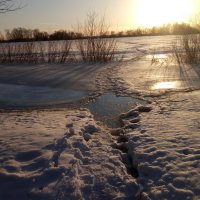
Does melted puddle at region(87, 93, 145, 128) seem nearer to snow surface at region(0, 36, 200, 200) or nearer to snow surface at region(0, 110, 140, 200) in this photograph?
snow surface at region(0, 36, 200, 200)

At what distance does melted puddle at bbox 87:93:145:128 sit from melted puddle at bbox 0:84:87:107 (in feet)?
1.84

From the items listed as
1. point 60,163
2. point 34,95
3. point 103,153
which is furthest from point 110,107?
point 60,163

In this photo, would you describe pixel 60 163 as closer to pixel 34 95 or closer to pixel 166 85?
pixel 34 95

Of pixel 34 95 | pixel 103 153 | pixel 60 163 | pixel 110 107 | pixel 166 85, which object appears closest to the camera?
pixel 60 163

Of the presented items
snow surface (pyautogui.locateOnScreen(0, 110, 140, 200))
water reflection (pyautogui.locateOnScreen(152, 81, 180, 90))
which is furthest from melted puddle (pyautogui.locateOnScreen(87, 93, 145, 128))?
water reflection (pyautogui.locateOnScreen(152, 81, 180, 90))

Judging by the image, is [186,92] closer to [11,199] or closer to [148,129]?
[148,129]

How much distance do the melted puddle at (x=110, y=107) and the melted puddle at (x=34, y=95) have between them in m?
0.56

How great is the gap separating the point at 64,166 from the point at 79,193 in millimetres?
457

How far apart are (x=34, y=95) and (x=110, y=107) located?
72.7 inches

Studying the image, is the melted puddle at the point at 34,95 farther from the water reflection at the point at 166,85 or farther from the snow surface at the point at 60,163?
the water reflection at the point at 166,85

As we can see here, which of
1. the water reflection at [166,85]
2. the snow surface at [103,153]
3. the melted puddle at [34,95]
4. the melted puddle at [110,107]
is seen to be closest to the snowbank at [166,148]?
the snow surface at [103,153]

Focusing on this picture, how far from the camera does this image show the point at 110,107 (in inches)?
217

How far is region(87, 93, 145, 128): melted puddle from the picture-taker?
15.9 ft

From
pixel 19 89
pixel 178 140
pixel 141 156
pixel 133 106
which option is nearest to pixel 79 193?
pixel 141 156
